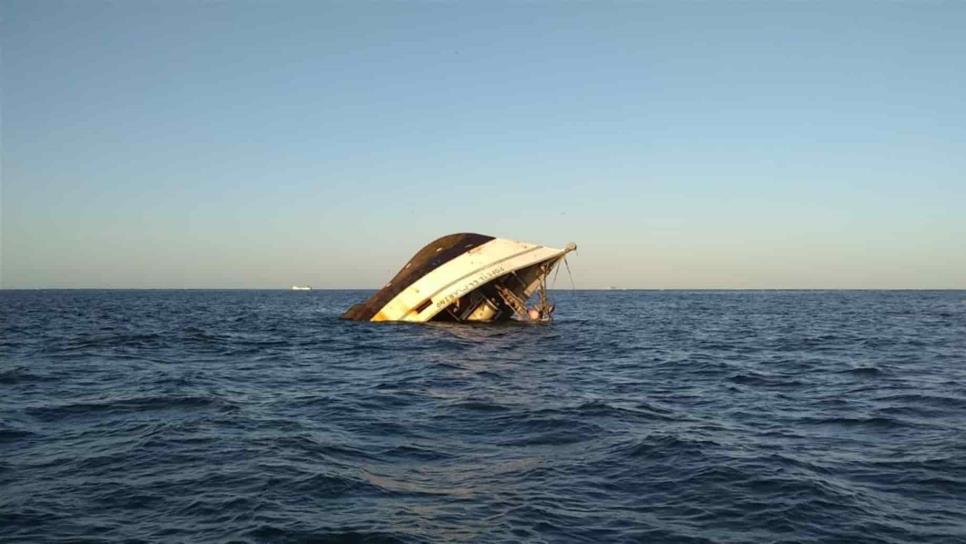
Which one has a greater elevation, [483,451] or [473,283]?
[473,283]

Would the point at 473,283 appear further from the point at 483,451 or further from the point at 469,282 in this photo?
the point at 483,451

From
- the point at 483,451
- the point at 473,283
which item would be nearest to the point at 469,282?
the point at 473,283

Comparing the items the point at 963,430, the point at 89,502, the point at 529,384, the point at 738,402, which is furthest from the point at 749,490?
the point at 529,384

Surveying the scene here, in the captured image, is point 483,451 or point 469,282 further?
point 469,282

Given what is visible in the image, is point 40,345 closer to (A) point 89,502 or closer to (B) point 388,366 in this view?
(B) point 388,366

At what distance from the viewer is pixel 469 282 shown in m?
38.0

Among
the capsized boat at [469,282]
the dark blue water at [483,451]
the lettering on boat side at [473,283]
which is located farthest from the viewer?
the capsized boat at [469,282]

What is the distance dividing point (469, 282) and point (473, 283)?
32 cm

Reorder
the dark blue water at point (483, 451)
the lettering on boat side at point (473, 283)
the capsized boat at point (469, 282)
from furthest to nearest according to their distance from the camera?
the capsized boat at point (469, 282) < the lettering on boat side at point (473, 283) < the dark blue water at point (483, 451)

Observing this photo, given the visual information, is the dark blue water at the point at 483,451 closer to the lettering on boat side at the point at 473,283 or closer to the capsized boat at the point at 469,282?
the lettering on boat side at the point at 473,283

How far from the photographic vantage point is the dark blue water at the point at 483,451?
787cm

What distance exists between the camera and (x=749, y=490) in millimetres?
9047

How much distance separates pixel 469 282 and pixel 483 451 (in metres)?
26.8

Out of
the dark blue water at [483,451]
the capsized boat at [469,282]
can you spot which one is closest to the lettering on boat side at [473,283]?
the capsized boat at [469,282]
